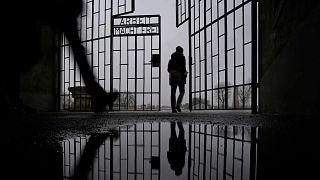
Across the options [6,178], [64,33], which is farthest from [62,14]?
[6,178]

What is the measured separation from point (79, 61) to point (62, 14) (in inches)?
13.0

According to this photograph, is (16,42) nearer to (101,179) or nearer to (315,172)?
(101,179)

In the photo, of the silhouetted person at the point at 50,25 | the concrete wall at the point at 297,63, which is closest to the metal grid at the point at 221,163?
the concrete wall at the point at 297,63

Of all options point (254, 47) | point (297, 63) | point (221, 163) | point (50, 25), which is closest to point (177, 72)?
point (254, 47)

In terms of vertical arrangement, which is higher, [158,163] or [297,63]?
[297,63]

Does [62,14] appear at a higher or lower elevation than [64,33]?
higher

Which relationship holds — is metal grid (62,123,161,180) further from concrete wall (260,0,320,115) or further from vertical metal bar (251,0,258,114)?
vertical metal bar (251,0,258,114)

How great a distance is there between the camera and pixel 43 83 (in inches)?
282

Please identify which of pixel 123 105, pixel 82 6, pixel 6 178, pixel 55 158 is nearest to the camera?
pixel 6 178

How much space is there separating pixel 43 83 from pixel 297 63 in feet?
21.1

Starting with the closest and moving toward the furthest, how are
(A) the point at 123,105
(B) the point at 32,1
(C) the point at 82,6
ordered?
(B) the point at 32,1
(C) the point at 82,6
(A) the point at 123,105

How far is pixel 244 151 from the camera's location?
2.07ft

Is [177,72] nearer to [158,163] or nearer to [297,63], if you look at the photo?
[297,63]

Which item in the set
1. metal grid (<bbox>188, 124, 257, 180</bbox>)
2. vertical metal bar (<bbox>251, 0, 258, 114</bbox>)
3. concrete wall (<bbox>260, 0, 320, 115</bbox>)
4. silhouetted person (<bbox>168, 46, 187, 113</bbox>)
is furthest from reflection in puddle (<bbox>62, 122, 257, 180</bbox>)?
silhouetted person (<bbox>168, 46, 187, 113</bbox>)
